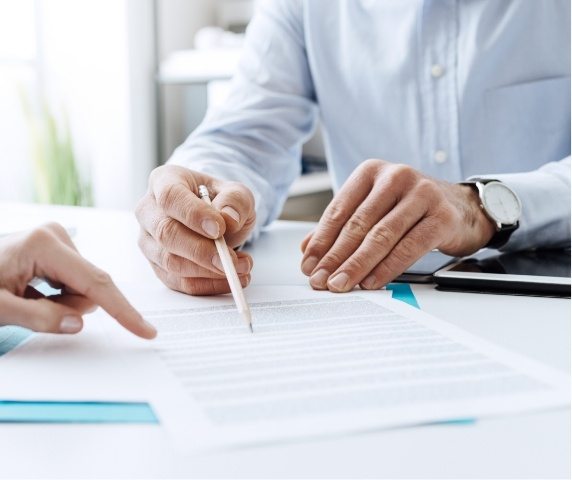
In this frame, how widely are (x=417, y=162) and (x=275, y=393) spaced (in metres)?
0.80

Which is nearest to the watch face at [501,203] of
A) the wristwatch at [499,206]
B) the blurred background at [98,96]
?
the wristwatch at [499,206]

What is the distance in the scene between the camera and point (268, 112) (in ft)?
3.59

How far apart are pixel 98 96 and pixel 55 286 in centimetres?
232

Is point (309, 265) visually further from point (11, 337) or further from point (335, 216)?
point (11, 337)

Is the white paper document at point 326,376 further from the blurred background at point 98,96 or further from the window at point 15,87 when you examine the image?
the window at point 15,87

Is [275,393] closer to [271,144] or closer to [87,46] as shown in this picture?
[271,144]

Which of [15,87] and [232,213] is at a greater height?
[232,213]

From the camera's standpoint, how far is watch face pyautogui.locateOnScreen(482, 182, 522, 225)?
711 millimetres

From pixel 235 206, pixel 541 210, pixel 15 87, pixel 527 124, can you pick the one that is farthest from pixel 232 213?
pixel 15 87

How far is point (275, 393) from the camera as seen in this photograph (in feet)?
1.17

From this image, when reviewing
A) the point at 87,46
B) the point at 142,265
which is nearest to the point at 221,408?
the point at 142,265

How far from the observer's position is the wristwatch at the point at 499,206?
0.71 m

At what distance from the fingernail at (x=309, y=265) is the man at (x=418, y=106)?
12cm

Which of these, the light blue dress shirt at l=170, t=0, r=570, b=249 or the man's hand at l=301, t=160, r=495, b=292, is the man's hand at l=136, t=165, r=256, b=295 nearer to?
the man's hand at l=301, t=160, r=495, b=292
